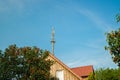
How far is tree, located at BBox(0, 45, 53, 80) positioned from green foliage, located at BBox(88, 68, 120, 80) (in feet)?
29.9

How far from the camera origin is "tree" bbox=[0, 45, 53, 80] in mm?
37312

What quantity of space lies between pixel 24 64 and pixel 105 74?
45.9 ft

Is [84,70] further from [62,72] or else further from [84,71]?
[62,72]

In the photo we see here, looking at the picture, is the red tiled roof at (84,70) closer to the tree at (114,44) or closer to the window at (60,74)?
the window at (60,74)

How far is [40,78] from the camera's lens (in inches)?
1474

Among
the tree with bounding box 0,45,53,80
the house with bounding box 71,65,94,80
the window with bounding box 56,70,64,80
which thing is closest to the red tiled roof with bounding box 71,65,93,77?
the house with bounding box 71,65,94,80

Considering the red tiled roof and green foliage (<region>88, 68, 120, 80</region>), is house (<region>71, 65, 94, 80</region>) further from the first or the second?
green foliage (<region>88, 68, 120, 80</region>)

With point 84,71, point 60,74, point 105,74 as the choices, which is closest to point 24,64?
point 60,74

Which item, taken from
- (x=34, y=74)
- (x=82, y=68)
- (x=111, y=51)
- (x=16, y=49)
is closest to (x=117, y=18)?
(x=111, y=51)

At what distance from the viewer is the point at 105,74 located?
148ft

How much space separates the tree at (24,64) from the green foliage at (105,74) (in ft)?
29.9

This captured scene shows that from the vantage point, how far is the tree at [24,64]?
37.3 metres

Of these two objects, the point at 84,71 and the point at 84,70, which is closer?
the point at 84,71

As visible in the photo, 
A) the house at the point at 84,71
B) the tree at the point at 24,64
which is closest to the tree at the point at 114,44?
the tree at the point at 24,64
